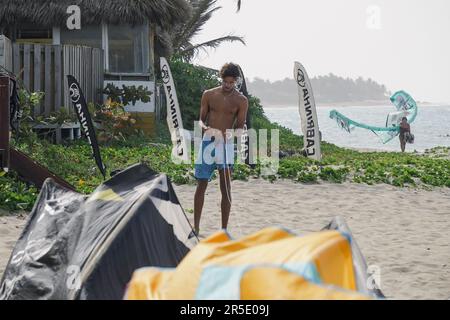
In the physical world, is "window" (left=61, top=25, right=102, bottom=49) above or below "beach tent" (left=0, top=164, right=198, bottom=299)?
above

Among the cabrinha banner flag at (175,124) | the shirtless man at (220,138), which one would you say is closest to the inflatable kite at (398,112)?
the cabrinha banner flag at (175,124)

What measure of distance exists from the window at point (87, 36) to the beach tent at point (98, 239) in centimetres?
1527

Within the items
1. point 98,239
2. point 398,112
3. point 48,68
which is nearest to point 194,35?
point 398,112

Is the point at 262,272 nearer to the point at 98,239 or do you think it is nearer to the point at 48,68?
the point at 98,239

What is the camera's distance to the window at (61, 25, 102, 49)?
66.0 feet

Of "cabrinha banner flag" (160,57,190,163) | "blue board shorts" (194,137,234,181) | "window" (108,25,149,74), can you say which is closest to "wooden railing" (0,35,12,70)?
"cabrinha banner flag" (160,57,190,163)

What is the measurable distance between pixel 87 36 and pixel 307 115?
706cm

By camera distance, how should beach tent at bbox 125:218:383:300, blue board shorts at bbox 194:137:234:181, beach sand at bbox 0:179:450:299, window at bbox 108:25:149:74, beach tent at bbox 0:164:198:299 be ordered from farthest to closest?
window at bbox 108:25:149:74
blue board shorts at bbox 194:137:234:181
beach sand at bbox 0:179:450:299
beach tent at bbox 0:164:198:299
beach tent at bbox 125:218:383:300

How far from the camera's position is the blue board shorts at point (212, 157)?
25.7ft

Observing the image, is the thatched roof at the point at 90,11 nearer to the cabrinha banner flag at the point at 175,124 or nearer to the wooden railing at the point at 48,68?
the wooden railing at the point at 48,68

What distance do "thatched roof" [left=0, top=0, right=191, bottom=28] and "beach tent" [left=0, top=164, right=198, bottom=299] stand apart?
14.7m

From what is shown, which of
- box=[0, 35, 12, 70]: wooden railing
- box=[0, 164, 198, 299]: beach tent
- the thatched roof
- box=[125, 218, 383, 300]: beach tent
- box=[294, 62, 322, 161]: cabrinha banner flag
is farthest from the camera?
the thatched roof

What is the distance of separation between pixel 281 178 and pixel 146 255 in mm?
9104

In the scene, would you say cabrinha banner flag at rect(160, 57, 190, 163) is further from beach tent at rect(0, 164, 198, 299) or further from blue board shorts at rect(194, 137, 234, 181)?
beach tent at rect(0, 164, 198, 299)
